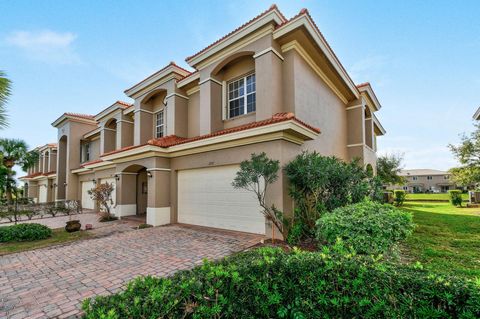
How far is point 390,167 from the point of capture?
95.2ft

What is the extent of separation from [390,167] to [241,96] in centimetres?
2669

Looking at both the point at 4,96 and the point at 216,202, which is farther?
the point at 216,202

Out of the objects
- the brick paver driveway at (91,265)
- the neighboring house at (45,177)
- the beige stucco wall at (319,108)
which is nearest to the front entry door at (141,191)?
the brick paver driveway at (91,265)

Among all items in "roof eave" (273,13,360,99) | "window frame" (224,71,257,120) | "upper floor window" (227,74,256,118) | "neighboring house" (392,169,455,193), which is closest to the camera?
"roof eave" (273,13,360,99)

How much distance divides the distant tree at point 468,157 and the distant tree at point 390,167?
6071 millimetres

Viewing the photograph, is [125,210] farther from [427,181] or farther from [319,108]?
[427,181]

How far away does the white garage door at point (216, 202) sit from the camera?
30.3 ft

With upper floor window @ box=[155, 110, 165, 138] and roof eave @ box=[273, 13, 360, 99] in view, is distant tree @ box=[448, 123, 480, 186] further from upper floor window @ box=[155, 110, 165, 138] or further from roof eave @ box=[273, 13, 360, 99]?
upper floor window @ box=[155, 110, 165, 138]

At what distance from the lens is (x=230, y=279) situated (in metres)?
3.01

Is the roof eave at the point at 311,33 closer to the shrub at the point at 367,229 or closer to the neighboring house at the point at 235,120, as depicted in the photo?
the neighboring house at the point at 235,120

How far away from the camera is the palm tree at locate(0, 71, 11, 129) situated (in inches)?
250

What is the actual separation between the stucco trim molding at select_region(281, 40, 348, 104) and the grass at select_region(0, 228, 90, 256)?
487 inches

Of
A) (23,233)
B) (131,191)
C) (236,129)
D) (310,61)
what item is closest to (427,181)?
(310,61)

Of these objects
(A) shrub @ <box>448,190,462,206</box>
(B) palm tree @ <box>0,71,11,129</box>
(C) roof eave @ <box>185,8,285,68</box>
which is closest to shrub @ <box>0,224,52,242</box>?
(B) palm tree @ <box>0,71,11,129</box>
